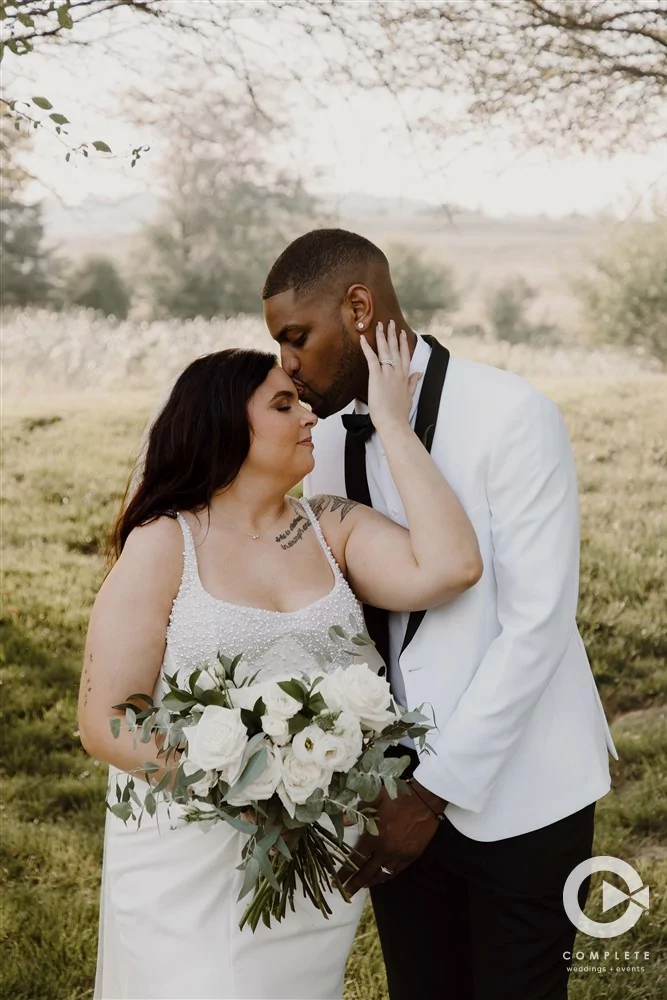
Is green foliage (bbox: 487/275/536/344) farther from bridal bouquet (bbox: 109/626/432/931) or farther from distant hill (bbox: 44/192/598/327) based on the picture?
bridal bouquet (bbox: 109/626/432/931)

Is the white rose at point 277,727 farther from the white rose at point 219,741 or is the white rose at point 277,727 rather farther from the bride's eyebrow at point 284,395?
the bride's eyebrow at point 284,395

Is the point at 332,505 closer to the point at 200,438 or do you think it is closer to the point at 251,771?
the point at 200,438

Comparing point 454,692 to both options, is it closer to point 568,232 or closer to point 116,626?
point 116,626

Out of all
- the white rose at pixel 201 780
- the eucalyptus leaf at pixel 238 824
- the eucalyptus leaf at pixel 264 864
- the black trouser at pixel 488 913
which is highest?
the white rose at pixel 201 780

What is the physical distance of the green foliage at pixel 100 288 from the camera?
27.6 ft

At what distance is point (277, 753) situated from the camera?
1.89 meters

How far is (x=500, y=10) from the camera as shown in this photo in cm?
574

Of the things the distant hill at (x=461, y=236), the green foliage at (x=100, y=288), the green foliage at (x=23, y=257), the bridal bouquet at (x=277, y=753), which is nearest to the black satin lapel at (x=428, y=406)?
the bridal bouquet at (x=277, y=753)

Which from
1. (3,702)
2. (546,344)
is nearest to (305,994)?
(3,702)

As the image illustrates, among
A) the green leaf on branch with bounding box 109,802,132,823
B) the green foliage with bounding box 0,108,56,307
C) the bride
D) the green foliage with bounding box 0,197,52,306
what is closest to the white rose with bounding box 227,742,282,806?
the green leaf on branch with bounding box 109,802,132,823

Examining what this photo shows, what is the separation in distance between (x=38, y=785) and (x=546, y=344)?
5.76m

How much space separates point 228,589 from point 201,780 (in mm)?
626

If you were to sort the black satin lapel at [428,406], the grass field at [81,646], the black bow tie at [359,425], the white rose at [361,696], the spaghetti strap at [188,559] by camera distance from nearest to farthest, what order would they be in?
1. the white rose at [361,696]
2. the spaghetti strap at [188,559]
3. the black satin lapel at [428,406]
4. the black bow tie at [359,425]
5. the grass field at [81,646]

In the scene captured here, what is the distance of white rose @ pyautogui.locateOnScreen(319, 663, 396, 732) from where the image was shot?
76.4 inches
